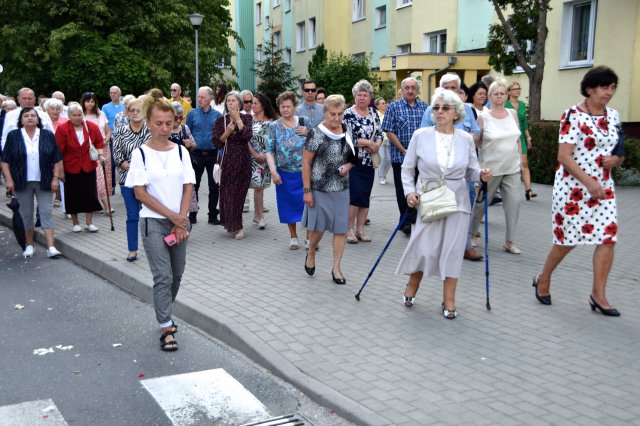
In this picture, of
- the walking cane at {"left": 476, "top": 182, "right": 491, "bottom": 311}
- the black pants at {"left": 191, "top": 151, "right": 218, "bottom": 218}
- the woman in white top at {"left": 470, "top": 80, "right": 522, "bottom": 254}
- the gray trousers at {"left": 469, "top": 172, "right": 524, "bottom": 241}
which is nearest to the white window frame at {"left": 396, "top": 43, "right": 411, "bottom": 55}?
the black pants at {"left": 191, "top": 151, "right": 218, "bottom": 218}

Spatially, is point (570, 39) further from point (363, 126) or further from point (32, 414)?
point (32, 414)

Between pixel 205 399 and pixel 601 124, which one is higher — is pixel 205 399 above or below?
below

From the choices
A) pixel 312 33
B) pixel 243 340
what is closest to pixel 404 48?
pixel 312 33

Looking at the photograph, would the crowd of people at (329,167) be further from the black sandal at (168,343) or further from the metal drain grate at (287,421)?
the metal drain grate at (287,421)

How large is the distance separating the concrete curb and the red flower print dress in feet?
8.81

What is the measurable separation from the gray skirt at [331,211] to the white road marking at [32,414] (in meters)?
3.38

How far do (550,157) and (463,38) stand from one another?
11497mm

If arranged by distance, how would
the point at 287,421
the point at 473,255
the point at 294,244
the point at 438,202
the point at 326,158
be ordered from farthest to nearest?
1. the point at 294,244
2. the point at 473,255
3. the point at 326,158
4. the point at 438,202
5. the point at 287,421

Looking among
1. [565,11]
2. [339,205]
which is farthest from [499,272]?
[565,11]

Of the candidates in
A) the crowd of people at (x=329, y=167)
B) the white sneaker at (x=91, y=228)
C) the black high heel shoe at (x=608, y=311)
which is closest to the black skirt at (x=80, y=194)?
Result: the crowd of people at (x=329, y=167)

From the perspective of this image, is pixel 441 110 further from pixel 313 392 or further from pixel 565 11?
→ pixel 565 11

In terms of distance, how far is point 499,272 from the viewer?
300 inches

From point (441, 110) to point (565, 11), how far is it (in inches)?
643

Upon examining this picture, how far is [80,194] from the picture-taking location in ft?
32.3
